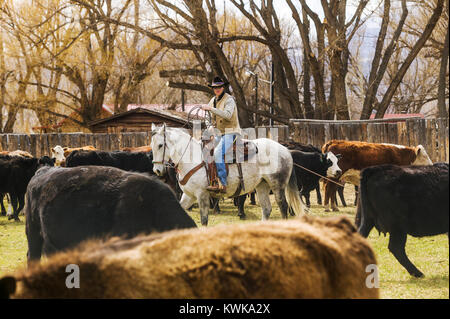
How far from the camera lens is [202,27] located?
24.8m

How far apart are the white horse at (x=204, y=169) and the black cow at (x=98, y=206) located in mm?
5569

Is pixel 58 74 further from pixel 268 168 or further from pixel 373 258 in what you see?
pixel 373 258

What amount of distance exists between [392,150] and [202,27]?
12400 mm

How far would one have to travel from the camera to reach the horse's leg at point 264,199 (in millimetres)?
11981

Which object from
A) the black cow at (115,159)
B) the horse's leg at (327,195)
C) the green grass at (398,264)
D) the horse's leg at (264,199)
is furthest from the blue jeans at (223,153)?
the black cow at (115,159)

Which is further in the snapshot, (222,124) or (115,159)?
(115,159)

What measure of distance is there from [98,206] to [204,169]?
6133 mm

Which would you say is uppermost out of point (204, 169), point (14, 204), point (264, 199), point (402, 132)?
point (402, 132)

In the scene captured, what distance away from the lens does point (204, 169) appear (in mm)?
11180

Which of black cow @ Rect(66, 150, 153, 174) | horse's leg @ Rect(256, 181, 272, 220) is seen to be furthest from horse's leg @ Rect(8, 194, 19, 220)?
horse's leg @ Rect(256, 181, 272, 220)

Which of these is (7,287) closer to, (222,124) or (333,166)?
(222,124)

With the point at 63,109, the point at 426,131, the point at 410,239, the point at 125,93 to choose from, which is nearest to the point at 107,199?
the point at 410,239

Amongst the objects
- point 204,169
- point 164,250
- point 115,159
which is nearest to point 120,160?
point 115,159

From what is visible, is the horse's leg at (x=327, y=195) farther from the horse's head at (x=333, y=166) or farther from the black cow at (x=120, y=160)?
the black cow at (x=120, y=160)
